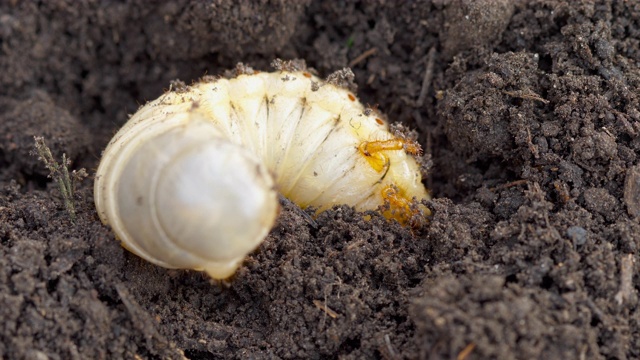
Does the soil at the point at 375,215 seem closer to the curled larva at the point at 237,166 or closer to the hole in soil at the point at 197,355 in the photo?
the hole in soil at the point at 197,355

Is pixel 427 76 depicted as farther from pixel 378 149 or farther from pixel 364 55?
pixel 378 149

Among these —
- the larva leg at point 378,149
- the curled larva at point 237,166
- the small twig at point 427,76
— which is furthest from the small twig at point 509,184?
the small twig at point 427,76

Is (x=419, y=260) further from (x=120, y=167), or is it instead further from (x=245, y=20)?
(x=245, y=20)

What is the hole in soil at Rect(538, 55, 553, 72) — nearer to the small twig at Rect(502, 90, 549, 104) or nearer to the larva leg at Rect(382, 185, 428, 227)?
the small twig at Rect(502, 90, 549, 104)

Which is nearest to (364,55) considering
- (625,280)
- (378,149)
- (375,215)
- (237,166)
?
(378,149)

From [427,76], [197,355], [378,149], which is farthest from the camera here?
[427,76]

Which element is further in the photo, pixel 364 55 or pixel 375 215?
pixel 364 55

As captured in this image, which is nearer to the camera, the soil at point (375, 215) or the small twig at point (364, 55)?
the soil at point (375, 215)

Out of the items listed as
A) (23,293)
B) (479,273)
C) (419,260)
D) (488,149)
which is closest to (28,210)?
(23,293)
